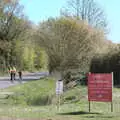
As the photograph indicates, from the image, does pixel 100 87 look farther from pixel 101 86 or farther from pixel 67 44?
pixel 67 44

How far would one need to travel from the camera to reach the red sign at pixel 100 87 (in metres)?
17.7

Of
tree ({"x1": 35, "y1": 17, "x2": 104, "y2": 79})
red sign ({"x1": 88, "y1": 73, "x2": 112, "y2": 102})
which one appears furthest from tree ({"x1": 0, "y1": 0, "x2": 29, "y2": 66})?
red sign ({"x1": 88, "y1": 73, "x2": 112, "y2": 102})

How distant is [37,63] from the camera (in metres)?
108

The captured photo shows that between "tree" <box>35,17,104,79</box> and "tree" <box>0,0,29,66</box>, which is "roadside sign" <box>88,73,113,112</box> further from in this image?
"tree" <box>0,0,29,66</box>

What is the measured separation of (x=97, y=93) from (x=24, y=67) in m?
82.7

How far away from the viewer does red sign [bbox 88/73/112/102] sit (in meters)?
17.7

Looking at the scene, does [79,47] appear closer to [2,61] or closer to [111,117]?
[111,117]

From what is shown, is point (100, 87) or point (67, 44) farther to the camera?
point (67, 44)

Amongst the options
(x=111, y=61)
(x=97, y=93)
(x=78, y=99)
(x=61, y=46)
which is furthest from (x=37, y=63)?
(x=97, y=93)

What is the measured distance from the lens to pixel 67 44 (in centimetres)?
3553

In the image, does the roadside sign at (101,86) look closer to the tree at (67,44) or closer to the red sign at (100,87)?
the red sign at (100,87)

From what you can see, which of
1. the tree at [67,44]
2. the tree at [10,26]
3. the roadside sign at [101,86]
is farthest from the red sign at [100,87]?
the tree at [10,26]

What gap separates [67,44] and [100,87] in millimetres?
17814

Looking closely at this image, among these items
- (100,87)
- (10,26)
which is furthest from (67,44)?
(10,26)
